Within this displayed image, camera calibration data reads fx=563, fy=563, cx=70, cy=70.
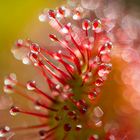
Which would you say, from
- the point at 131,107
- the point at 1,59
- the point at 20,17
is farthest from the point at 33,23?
the point at 131,107

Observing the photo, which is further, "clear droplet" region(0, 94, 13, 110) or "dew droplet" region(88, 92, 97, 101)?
"clear droplet" region(0, 94, 13, 110)

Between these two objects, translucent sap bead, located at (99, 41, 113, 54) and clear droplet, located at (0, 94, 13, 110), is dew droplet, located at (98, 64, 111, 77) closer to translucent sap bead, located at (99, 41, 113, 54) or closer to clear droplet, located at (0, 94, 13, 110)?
translucent sap bead, located at (99, 41, 113, 54)

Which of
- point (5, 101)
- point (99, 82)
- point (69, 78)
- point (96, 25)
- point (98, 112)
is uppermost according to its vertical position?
point (5, 101)

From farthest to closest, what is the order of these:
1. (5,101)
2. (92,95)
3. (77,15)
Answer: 1. (5,101)
2. (77,15)
3. (92,95)

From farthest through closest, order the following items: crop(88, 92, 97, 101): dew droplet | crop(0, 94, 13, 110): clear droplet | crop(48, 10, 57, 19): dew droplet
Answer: crop(0, 94, 13, 110): clear droplet < crop(48, 10, 57, 19): dew droplet < crop(88, 92, 97, 101): dew droplet

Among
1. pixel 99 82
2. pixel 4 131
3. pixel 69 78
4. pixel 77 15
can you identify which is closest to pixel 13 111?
pixel 4 131

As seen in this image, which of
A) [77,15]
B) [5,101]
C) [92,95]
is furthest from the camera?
[5,101]

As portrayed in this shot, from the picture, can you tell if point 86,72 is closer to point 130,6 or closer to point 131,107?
point 131,107

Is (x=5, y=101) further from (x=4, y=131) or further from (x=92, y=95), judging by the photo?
(x=92, y=95)

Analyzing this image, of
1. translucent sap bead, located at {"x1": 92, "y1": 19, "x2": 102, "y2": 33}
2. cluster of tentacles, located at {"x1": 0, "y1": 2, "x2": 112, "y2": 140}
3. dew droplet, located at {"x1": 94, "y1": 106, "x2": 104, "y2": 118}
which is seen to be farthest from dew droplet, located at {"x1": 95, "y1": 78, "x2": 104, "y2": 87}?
translucent sap bead, located at {"x1": 92, "y1": 19, "x2": 102, "y2": 33}

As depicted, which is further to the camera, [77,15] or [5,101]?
[5,101]

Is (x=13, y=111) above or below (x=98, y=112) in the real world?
above
